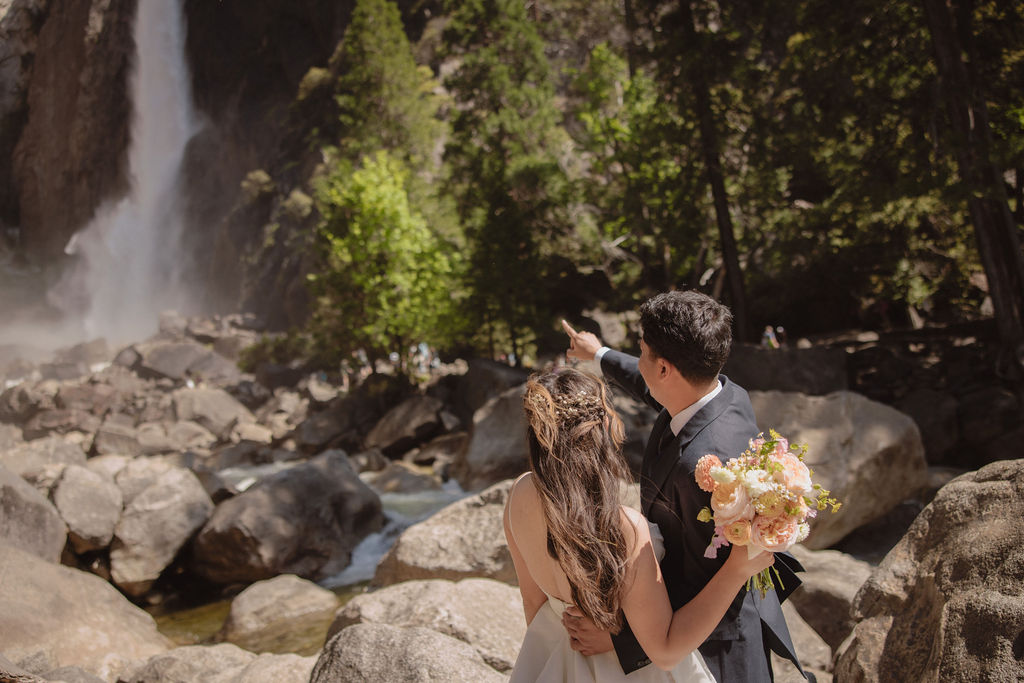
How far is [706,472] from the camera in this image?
6.14 feet

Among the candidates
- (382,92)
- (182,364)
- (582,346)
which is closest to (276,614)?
(582,346)

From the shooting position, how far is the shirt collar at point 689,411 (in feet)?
7.39

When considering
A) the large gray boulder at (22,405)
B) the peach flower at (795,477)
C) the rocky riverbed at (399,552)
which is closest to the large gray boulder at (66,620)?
the rocky riverbed at (399,552)

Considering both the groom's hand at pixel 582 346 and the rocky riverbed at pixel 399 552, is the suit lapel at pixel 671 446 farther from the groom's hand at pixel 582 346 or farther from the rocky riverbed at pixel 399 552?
the rocky riverbed at pixel 399 552

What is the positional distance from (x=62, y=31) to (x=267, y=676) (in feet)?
23.5

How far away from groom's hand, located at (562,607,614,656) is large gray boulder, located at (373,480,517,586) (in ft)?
13.1

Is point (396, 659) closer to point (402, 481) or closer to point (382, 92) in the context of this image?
point (402, 481)

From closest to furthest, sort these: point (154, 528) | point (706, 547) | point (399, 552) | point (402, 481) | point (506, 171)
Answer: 1. point (706, 547)
2. point (399, 552)
3. point (154, 528)
4. point (402, 481)
5. point (506, 171)

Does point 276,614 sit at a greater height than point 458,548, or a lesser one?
lesser

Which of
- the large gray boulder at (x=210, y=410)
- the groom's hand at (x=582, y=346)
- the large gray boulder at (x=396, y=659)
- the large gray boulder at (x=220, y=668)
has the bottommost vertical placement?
the large gray boulder at (x=210, y=410)

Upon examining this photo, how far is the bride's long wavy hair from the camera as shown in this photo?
1.93m

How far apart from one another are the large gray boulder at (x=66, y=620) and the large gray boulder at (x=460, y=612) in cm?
240

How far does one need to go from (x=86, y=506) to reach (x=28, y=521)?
4.12ft

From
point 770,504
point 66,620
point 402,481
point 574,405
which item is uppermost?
point 574,405
